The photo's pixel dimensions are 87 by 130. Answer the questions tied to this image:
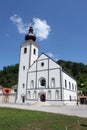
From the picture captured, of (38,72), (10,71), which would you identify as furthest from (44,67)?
(10,71)

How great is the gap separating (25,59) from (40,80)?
7.31 m

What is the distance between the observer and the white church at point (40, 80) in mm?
33719

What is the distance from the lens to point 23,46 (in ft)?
139

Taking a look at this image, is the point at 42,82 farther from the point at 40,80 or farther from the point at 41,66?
the point at 41,66

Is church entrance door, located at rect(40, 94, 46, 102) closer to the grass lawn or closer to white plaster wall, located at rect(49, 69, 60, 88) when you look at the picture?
white plaster wall, located at rect(49, 69, 60, 88)

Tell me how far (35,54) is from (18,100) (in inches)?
497

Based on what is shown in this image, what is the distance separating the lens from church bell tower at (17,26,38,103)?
3856 cm

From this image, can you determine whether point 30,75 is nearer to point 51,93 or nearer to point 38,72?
point 38,72

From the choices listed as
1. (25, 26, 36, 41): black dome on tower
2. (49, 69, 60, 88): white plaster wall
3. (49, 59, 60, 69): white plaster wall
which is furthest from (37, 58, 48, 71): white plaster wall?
(25, 26, 36, 41): black dome on tower

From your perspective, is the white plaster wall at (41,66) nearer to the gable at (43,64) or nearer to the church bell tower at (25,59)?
the gable at (43,64)

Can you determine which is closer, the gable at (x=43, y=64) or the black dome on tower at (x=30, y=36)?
the gable at (x=43, y=64)

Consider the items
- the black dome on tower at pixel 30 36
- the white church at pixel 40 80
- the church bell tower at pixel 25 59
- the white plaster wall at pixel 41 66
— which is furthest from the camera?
the black dome on tower at pixel 30 36

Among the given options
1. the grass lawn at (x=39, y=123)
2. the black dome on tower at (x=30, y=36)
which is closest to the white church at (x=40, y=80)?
the black dome on tower at (x=30, y=36)

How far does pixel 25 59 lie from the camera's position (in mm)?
40469
